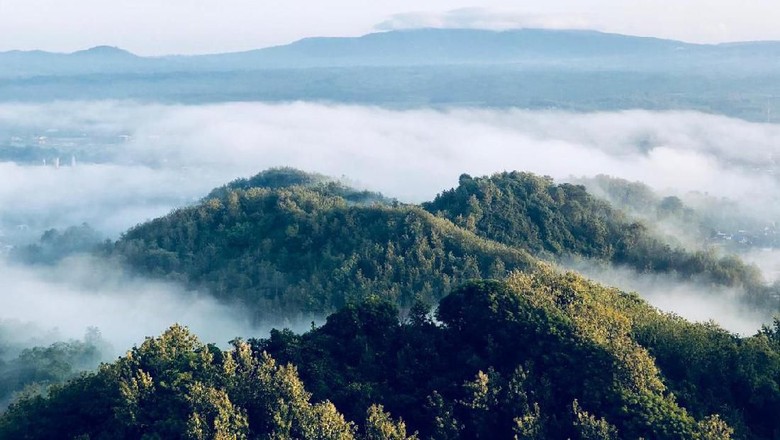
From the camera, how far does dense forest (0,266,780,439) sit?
2367 centimetres

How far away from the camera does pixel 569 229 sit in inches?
2160

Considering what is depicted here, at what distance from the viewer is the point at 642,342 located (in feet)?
92.3

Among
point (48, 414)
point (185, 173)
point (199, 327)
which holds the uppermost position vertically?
point (48, 414)

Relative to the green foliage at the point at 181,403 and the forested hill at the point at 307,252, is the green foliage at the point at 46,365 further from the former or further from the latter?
the green foliage at the point at 181,403

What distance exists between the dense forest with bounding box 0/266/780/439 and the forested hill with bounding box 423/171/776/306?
23381 mm

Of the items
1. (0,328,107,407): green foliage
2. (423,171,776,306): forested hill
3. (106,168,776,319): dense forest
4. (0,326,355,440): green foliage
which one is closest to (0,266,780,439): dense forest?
(0,326,355,440): green foliage

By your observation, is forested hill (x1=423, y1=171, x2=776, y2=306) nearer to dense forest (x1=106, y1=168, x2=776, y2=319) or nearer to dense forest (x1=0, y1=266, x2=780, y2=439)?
dense forest (x1=106, y1=168, x2=776, y2=319)

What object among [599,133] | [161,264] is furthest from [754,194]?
[161,264]

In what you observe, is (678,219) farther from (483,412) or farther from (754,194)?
(483,412)

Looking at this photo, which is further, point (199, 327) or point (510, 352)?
point (199, 327)

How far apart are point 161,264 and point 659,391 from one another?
33.9 meters

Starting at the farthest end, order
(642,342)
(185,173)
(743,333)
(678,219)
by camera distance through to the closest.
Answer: (185,173) < (678,219) < (743,333) < (642,342)

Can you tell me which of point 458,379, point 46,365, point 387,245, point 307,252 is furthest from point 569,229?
point 458,379

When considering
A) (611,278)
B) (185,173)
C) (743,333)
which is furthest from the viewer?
(185,173)
